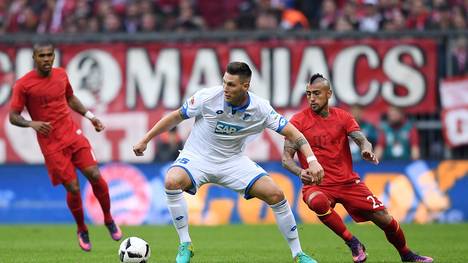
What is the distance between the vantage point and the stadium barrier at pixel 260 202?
69.2 feet

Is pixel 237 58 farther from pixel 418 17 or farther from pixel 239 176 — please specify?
pixel 239 176

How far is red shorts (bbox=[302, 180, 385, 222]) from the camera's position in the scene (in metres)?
12.5

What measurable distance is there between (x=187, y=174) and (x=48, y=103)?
3.84m

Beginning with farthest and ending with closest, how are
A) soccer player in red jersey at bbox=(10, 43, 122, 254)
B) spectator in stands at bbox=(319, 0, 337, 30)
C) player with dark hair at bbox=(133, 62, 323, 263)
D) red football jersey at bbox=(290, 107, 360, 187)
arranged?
1. spectator in stands at bbox=(319, 0, 337, 30)
2. soccer player in red jersey at bbox=(10, 43, 122, 254)
3. red football jersey at bbox=(290, 107, 360, 187)
4. player with dark hair at bbox=(133, 62, 323, 263)

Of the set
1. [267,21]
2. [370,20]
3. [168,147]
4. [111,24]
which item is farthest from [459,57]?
[111,24]

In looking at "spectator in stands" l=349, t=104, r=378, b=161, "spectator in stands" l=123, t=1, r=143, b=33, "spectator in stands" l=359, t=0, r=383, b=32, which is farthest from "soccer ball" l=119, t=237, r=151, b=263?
"spectator in stands" l=359, t=0, r=383, b=32

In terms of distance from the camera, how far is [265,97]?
70.5ft

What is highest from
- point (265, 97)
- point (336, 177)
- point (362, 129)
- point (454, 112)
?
point (336, 177)

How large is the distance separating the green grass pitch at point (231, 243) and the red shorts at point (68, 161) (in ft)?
3.28

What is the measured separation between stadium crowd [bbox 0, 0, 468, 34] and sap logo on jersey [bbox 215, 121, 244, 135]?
10.3 meters

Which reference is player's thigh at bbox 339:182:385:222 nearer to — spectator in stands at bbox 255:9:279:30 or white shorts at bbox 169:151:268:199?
white shorts at bbox 169:151:268:199

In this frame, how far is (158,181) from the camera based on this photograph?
21391 millimetres

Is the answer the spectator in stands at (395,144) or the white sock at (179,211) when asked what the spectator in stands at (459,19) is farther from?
the white sock at (179,211)

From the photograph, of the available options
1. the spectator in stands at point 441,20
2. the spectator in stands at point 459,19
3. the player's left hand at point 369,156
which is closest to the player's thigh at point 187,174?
the player's left hand at point 369,156
